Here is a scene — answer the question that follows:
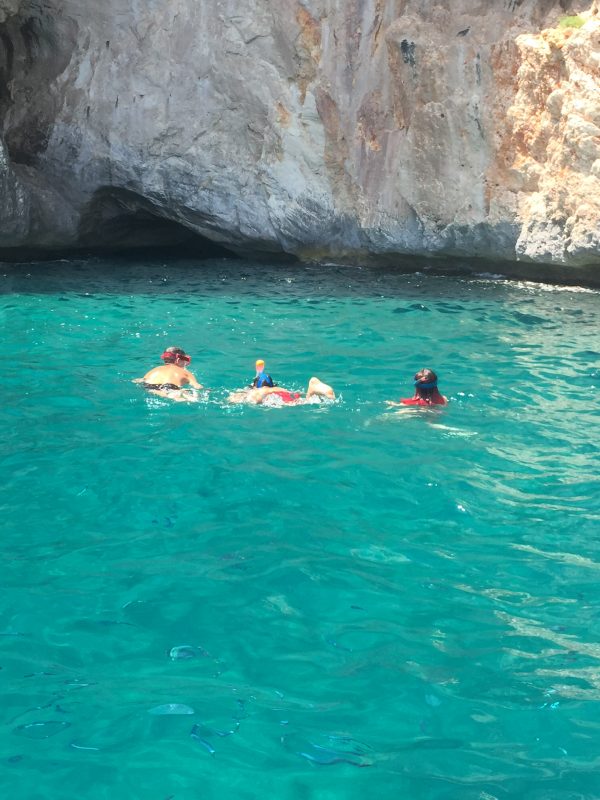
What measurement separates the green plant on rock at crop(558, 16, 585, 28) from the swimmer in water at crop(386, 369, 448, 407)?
32.5ft

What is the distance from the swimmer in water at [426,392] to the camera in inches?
390

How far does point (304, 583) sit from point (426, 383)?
4133 millimetres

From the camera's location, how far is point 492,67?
1830cm

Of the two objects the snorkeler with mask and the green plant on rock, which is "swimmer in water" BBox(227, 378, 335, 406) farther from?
the green plant on rock

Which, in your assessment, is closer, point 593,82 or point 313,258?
point 593,82

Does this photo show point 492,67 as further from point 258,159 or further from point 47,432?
point 47,432

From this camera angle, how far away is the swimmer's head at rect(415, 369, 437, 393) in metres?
9.90

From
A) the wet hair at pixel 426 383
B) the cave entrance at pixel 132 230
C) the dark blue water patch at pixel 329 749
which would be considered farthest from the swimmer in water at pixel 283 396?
the cave entrance at pixel 132 230

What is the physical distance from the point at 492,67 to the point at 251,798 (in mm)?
16637

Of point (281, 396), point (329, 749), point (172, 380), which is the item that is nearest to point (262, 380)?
point (281, 396)

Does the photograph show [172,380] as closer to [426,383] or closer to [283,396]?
[283,396]

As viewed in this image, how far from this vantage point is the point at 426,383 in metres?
9.94

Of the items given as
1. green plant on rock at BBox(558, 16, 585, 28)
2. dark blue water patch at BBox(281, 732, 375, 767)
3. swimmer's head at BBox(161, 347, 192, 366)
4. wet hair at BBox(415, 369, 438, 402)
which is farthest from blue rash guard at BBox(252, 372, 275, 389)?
green plant on rock at BBox(558, 16, 585, 28)

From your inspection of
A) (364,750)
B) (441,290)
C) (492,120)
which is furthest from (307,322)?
(364,750)
